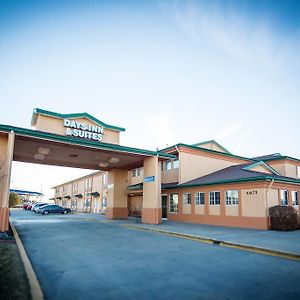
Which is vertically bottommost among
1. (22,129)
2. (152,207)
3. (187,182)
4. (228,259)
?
(228,259)

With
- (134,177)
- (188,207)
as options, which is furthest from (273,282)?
(134,177)

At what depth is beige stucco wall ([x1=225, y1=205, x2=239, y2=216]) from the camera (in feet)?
61.2

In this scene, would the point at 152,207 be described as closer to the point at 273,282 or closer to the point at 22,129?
the point at 22,129

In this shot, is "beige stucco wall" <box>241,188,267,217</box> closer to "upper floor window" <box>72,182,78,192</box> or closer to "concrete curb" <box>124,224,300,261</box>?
"concrete curb" <box>124,224,300,261</box>

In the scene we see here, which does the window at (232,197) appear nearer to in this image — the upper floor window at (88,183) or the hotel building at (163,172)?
the hotel building at (163,172)

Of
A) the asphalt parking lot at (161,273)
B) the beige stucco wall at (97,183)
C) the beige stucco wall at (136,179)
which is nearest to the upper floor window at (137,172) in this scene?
the beige stucco wall at (136,179)

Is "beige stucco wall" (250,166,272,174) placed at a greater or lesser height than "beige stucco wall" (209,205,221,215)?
greater

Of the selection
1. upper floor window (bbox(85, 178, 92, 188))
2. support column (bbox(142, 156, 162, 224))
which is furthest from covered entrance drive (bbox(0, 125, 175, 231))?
upper floor window (bbox(85, 178, 92, 188))

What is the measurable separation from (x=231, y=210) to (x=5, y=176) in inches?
573

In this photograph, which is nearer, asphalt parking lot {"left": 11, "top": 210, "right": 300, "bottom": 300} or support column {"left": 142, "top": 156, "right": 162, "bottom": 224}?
asphalt parking lot {"left": 11, "top": 210, "right": 300, "bottom": 300}

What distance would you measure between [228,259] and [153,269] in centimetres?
272

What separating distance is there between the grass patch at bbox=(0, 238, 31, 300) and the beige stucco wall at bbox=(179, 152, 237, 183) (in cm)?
1787

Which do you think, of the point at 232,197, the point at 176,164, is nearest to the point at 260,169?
the point at 232,197

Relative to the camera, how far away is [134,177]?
1273 inches
